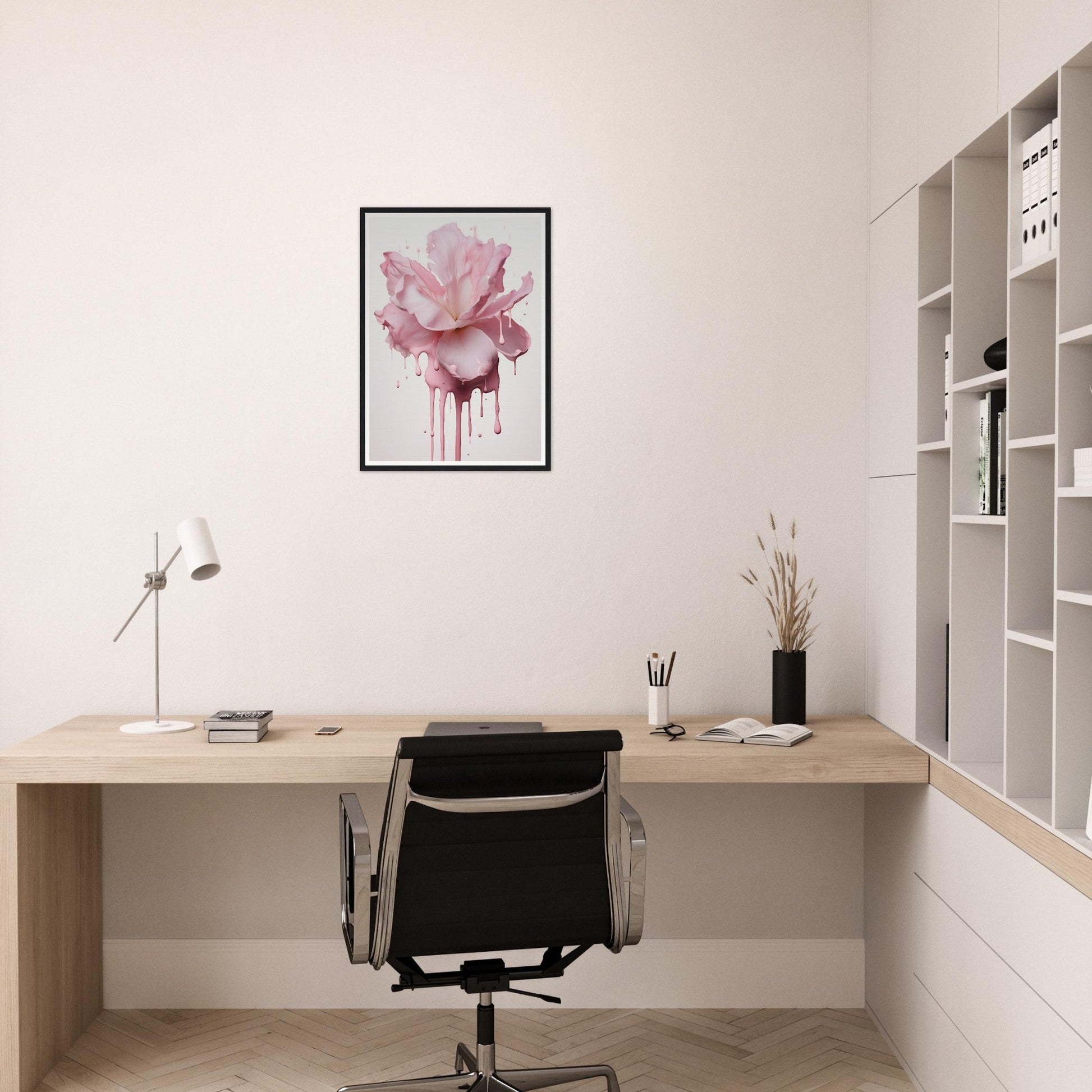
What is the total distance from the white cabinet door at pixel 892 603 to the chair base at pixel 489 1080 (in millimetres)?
1132

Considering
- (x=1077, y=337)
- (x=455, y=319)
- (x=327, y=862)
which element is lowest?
(x=327, y=862)

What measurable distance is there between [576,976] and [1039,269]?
222cm

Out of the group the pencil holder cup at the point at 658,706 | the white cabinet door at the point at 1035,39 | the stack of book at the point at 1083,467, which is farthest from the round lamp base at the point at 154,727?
the white cabinet door at the point at 1035,39

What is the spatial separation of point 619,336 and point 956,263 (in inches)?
38.1

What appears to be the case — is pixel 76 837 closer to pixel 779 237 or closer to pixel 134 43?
pixel 134 43

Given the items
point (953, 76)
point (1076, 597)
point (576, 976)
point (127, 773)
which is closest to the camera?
point (1076, 597)

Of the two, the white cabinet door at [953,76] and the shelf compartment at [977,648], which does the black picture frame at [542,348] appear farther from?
the shelf compartment at [977,648]

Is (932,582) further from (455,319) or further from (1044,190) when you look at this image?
(455,319)

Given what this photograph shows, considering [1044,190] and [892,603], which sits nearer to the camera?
[1044,190]

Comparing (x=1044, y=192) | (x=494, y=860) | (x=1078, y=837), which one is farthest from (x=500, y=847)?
(x=1044, y=192)

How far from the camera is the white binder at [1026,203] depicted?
6.67ft

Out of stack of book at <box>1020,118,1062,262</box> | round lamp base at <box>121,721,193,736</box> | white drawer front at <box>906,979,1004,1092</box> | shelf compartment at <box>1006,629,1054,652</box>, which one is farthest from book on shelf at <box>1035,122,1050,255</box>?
round lamp base at <box>121,721,193,736</box>

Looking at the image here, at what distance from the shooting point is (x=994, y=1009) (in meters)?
2.09

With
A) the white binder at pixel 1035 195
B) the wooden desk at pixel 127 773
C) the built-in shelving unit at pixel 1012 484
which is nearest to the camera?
the built-in shelving unit at pixel 1012 484
